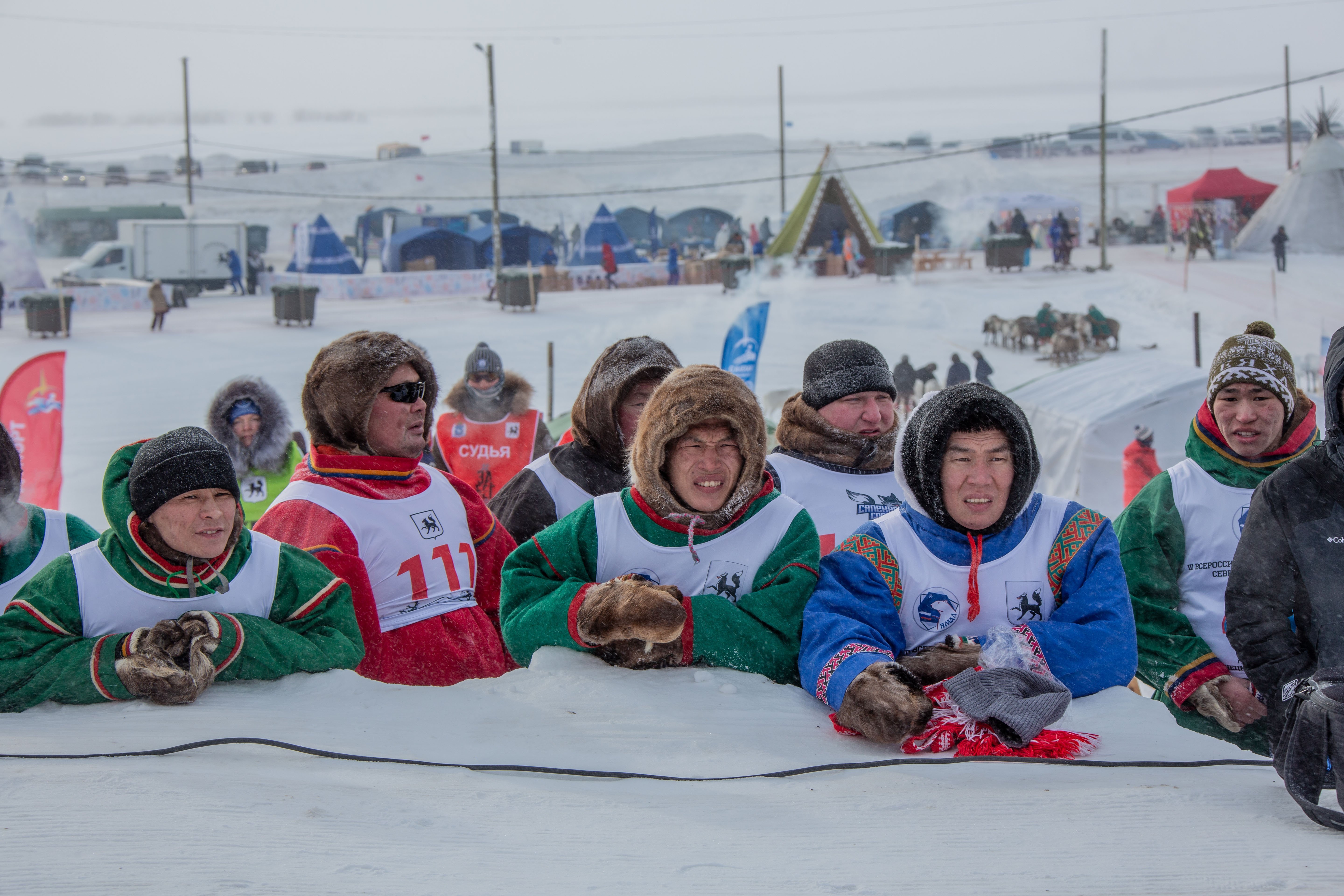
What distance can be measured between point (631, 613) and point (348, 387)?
1.07 meters

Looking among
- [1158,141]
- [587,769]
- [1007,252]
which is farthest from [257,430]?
[1158,141]

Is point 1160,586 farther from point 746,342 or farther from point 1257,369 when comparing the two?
point 746,342

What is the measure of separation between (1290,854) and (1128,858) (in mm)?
252

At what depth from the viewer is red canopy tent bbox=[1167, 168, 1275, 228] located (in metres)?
20.5

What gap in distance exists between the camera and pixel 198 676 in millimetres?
2174

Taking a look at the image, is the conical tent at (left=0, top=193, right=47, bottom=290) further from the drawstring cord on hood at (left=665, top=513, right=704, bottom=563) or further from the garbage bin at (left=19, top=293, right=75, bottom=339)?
the drawstring cord on hood at (left=665, top=513, right=704, bottom=563)

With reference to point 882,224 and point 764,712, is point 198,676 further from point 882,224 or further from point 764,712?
point 882,224

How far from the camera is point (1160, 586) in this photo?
9.57ft

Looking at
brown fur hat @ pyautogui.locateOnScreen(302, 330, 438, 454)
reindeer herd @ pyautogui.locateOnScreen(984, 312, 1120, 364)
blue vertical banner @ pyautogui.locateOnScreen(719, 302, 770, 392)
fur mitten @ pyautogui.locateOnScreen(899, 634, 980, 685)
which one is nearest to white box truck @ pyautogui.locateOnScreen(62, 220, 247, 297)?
reindeer herd @ pyautogui.locateOnScreen(984, 312, 1120, 364)

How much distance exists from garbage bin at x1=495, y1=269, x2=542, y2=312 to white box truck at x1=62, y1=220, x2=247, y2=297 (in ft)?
29.5

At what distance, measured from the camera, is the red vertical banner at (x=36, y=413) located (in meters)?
7.43

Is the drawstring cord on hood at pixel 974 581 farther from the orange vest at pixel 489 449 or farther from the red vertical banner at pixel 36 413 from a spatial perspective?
the red vertical banner at pixel 36 413

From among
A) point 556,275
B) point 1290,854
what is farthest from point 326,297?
point 1290,854

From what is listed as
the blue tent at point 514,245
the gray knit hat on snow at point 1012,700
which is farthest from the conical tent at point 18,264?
the gray knit hat on snow at point 1012,700
